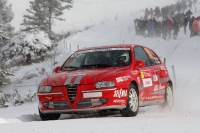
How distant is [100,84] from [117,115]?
1174 mm

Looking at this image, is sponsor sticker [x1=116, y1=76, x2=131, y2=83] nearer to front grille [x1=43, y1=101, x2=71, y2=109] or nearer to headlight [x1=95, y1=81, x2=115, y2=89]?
headlight [x1=95, y1=81, x2=115, y2=89]

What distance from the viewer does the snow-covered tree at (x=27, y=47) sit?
33656 millimetres

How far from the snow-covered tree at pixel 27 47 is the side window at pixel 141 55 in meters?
24.3

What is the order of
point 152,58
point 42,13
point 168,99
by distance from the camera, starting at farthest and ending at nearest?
point 42,13 < point 168,99 < point 152,58

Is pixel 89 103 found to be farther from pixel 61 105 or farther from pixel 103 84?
pixel 61 105

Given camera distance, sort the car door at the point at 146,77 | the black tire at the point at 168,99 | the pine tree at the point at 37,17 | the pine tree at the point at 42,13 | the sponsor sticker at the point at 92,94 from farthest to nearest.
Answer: the pine tree at the point at 42,13
the pine tree at the point at 37,17
the black tire at the point at 168,99
the car door at the point at 146,77
the sponsor sticker at the point at 92,94

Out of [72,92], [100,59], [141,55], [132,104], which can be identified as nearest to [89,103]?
[72,92]

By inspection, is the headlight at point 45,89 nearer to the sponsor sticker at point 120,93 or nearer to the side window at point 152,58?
the sponsor sticker at point 120,93

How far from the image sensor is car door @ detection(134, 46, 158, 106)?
362 inches

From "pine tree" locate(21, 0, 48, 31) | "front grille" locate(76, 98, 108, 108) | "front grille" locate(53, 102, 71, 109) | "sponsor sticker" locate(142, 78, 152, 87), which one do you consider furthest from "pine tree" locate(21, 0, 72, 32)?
"front grille" locate(76, 98, 108, 108)

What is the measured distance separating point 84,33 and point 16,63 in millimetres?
11449

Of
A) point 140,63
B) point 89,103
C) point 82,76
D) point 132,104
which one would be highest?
point 140,63

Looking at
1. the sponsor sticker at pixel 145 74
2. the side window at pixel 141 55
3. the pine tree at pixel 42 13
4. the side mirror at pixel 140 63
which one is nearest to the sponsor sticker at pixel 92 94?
the side mirror at pixel 140 63

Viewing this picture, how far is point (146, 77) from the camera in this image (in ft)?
31.0
